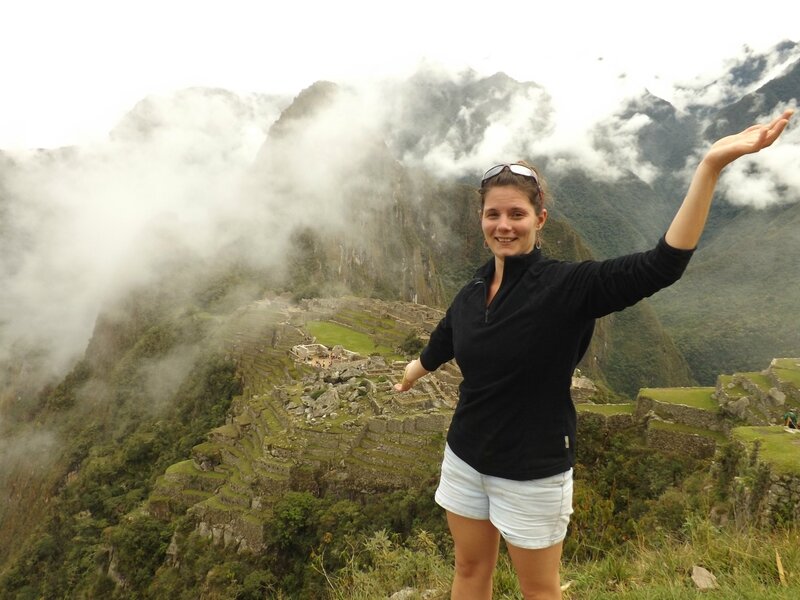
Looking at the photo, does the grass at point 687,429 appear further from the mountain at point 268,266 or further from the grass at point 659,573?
the grass at point 659,573

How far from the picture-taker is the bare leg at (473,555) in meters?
2.39

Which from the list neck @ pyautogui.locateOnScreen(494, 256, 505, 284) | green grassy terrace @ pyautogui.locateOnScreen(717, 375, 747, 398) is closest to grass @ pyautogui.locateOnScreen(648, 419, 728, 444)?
green grassy terrace @ pyautogui.locateOnScreen(717, 375, 747, 398)

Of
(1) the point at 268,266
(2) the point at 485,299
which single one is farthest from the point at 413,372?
(1) the point at 268,266

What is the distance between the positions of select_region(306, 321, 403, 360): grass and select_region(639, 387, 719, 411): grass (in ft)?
52.9

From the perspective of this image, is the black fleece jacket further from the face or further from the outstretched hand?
the outstretched hand

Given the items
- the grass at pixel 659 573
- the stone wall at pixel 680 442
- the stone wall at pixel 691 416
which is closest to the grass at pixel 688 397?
the stone wall at pixel 691 416

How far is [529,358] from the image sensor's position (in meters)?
1.95

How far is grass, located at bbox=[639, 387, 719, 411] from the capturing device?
10602 millimetres

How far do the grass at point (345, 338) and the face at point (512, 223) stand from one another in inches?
961

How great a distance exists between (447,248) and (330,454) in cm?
11929

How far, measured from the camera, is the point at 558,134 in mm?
190000

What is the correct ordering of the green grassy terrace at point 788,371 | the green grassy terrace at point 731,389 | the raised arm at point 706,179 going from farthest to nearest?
the green grassy terrace at point 731,389 → the green grassy terrace at point 788,371 → the raised arm at point 706,179

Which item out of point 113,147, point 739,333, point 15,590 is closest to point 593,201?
point 739,333

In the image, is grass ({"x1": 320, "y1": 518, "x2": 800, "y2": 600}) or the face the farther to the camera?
grass ({"x1": 320, "y1": 518, "x2": 800, "y2": 600})
